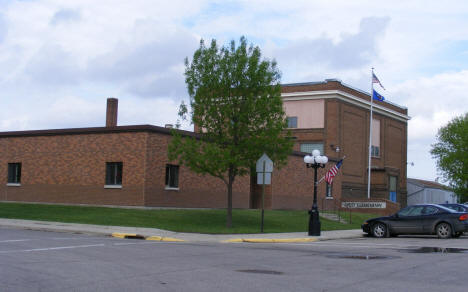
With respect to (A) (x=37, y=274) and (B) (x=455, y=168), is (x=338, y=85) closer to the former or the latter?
(B) (x=455, y=168)

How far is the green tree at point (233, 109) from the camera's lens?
992 inches

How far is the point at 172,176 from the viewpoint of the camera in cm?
3272

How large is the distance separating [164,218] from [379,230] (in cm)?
→ 1002

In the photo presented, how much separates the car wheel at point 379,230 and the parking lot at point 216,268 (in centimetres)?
694

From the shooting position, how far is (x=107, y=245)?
17.0 meters

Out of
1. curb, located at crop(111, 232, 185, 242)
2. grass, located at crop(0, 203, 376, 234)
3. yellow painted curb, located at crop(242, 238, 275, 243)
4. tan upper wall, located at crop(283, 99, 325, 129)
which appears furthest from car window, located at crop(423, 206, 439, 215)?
tan upper wall, located at crop(283, 99, 325, 129)

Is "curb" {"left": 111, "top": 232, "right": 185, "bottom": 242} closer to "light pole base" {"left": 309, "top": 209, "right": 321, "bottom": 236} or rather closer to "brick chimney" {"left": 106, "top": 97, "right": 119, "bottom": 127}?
"light pole base" {"left": 309, "top": 209, "right": 321, "bottom": 236}

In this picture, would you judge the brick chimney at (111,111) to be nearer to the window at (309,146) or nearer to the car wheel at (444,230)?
the window at (309,146)

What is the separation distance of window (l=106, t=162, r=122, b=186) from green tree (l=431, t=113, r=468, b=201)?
42.8 meters

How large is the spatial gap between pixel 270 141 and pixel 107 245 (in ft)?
33.8

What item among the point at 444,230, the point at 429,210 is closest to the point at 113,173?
the point at 429,210

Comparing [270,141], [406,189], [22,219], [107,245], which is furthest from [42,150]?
[406,189]

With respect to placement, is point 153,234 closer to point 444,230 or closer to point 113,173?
point 113,173

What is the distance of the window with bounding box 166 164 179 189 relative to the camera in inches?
1277
